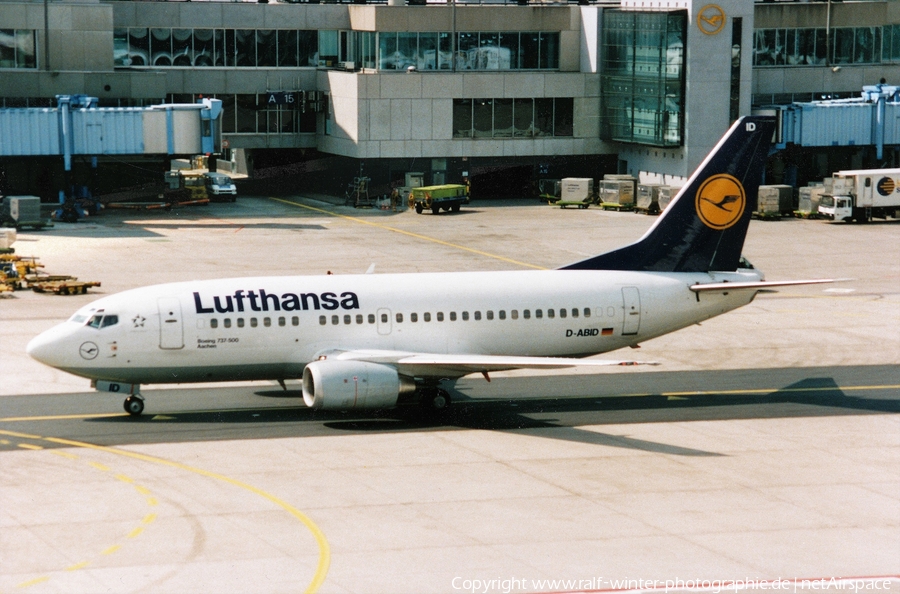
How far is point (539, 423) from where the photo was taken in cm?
4456

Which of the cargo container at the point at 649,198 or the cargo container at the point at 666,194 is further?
the cargo container at the point at 649,198

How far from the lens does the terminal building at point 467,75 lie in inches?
4156

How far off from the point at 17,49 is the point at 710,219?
7298cm

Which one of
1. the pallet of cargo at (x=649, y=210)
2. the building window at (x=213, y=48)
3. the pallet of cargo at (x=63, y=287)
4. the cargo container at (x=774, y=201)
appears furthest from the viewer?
the building window at (x=213, y=48)

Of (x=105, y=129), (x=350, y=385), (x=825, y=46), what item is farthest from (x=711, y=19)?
(x=350, y=385)

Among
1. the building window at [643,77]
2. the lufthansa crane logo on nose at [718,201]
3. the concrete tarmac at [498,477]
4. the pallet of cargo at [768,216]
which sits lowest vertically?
the concrete tarmac at [498,477]

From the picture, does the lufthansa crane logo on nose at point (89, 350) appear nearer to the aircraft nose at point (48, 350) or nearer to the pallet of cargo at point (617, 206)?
the aircraft nose at point (48, 350)

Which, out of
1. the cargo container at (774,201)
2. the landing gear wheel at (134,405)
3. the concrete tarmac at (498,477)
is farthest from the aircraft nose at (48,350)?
the cargo container at (774,201)

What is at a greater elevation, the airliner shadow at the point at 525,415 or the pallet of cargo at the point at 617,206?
the pallet of cargo at the point at 617,206

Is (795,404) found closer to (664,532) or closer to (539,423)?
(539,423)

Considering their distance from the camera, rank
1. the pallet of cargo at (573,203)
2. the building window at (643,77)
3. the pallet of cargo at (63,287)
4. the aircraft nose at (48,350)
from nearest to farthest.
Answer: the aircraft nose at (48,350)
the pallet of cargo at (63,287)
the building window at (643,77)
the pallet of cargo at (573,203)

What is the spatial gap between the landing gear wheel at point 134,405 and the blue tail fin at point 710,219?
16.0 metres

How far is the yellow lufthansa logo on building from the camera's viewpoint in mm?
103250

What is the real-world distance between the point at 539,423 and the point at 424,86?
7013cm
